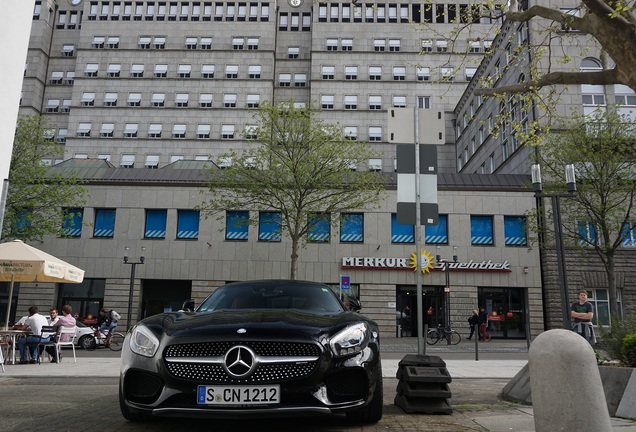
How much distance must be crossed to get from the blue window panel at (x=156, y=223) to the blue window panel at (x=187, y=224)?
2.92 ft

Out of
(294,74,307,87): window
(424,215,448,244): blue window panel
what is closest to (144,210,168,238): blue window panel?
(424,215,448,244): blue window panel

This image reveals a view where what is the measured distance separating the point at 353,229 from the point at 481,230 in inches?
300

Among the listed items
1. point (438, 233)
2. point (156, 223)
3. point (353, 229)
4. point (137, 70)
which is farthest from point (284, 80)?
point (438, 233)

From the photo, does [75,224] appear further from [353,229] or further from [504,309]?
[504,309]

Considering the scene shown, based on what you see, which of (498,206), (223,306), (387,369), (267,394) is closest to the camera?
(267,394)

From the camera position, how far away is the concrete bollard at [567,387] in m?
3.47

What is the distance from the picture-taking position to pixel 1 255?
1288cm

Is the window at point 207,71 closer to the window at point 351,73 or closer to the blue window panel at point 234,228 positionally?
the window at point 351,73

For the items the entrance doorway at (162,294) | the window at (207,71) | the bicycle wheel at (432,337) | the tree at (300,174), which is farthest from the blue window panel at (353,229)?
the window at (207,71)

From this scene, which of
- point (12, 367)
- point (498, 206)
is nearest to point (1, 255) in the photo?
point (12, 367)

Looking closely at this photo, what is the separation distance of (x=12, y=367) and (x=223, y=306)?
8962mm

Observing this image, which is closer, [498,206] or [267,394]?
[267,394]

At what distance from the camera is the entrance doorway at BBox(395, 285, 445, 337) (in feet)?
98.5

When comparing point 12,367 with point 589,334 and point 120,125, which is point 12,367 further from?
point 120,125
